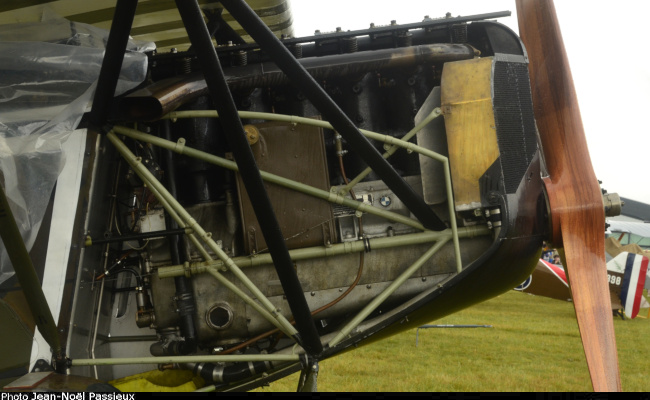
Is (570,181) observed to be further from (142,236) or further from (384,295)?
(142,236)

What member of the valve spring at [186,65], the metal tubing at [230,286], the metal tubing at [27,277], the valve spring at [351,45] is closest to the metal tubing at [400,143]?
the valve spring at [186,65]

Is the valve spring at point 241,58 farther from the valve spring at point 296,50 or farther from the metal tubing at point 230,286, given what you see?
the metal tubing at point 230,286

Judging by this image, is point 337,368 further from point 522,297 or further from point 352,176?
point 522,297

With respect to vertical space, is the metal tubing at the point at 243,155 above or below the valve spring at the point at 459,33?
below

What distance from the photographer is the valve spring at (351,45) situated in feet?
10.9

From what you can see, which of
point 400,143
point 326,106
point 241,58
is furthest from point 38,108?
point 400,143

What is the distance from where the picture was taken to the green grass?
6.68m

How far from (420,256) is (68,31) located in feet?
7.48

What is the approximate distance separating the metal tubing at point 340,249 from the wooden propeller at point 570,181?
1.54ft

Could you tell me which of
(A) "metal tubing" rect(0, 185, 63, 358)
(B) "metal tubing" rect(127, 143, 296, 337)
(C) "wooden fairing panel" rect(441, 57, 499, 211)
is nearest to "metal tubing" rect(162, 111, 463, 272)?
(C) "wooden fairing panel" rect(441, 57, 499, 211)

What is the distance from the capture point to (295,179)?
10.7ft

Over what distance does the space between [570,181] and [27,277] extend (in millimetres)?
2765

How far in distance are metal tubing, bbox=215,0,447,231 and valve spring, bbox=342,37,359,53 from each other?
67 cm

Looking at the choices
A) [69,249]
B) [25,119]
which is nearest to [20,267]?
[69,249]
